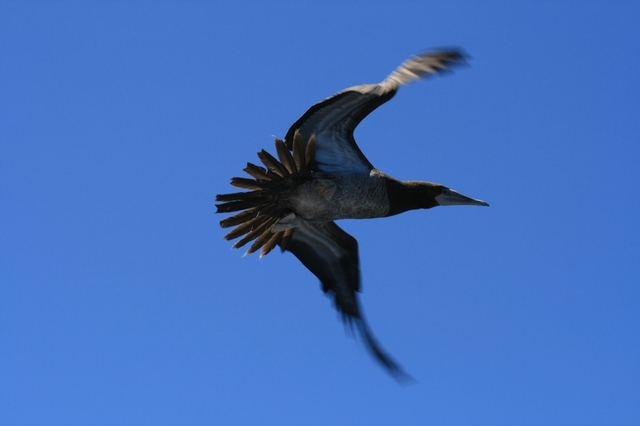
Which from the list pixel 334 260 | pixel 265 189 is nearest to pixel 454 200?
pixel 334 260

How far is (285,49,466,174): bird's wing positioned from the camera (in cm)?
858

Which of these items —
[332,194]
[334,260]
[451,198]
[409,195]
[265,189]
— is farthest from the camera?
[334,260]

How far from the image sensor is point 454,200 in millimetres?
10055

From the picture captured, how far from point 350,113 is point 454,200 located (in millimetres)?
1736

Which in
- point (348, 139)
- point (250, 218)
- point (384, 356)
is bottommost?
point (384, 356)

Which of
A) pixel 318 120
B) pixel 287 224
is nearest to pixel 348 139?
pixel 318 120

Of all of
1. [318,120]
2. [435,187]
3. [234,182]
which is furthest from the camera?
[435,187]

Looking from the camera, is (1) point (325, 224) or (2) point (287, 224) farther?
(1) point (325, 224)

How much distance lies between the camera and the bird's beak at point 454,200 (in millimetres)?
10008

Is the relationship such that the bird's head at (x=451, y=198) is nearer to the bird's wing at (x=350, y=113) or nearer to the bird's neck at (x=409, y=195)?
the bird's neck at (x=409, y=195)

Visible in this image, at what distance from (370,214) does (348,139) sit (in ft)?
2.51

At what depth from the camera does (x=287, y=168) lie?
8602 mm

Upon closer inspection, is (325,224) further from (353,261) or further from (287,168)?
(287,168)

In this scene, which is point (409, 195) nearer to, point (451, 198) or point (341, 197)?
point (451, 198)
